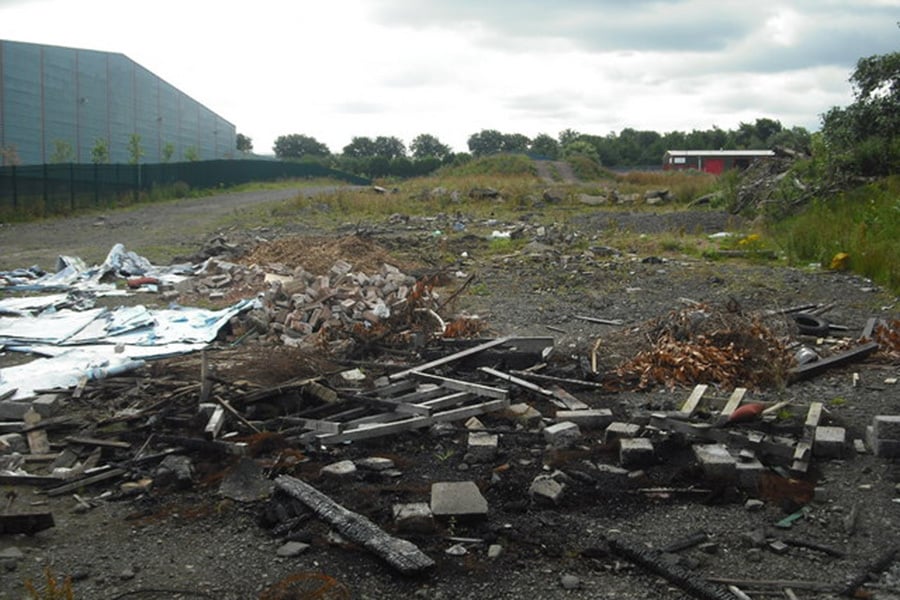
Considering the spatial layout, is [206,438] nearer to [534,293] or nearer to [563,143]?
[534,293]

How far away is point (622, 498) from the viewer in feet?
14.8

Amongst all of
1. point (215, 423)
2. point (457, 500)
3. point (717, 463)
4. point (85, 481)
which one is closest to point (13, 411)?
point (85, 481)

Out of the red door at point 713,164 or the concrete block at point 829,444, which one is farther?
the red door at point 713,164

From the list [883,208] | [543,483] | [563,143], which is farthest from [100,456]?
[563,143]

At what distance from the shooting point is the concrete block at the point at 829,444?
16.2 ft

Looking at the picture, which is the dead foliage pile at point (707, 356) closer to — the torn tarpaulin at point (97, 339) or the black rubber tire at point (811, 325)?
the black rubber tire at point (811, 325)

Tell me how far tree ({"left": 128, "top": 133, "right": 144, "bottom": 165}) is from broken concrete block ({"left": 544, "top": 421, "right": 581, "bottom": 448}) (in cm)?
3398

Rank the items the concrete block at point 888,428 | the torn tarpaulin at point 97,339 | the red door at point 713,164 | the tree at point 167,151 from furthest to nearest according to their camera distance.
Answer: the red door at point 713,164
the tree at point 167,151
the torn tarpaulin at point 97,339
the concrete block at point 888,428

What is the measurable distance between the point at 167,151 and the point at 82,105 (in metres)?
6.27

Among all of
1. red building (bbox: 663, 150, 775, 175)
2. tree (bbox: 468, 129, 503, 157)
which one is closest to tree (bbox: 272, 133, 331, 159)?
tree (bbox: 468, 129, 503, 157)

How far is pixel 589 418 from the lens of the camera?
5605 mm

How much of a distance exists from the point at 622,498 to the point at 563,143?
276 feet

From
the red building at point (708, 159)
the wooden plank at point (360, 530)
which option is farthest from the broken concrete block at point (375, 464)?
the red building at point (708, 159)

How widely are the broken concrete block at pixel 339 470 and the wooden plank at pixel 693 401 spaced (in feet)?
7.88
